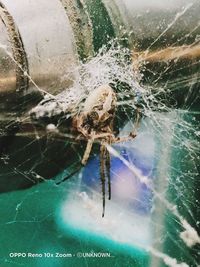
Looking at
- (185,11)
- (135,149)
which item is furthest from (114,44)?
(135,149)

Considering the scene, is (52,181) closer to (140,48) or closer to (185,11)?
(140,48)

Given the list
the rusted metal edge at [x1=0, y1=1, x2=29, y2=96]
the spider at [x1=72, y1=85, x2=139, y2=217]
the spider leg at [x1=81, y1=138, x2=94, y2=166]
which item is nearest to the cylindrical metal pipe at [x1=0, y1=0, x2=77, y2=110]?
the rusted metal edge at [x1=0, y1=1, x2=29, y2=96]

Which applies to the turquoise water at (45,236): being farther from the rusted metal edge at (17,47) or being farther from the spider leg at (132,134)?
the rusted metal edge at (17,47)

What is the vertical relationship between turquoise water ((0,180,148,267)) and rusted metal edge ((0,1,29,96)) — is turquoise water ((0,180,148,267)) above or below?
below

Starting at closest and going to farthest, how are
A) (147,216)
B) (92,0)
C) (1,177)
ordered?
(92,0) < (1,177) < (147,216)

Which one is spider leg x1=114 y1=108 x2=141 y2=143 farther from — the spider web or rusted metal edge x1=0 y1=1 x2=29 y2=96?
rusted metal edge x1=0 y1=1 x2=29 y2=96

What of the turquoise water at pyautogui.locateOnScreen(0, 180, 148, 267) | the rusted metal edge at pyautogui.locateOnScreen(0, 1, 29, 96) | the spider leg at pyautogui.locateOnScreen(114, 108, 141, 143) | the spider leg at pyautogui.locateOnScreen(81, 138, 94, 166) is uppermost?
the rusted metal edge at pyautogui.locateOnScreen(0, 1, 29, 96)

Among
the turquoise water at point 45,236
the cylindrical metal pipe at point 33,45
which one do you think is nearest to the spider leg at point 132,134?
the turquoise water at point 45,236
